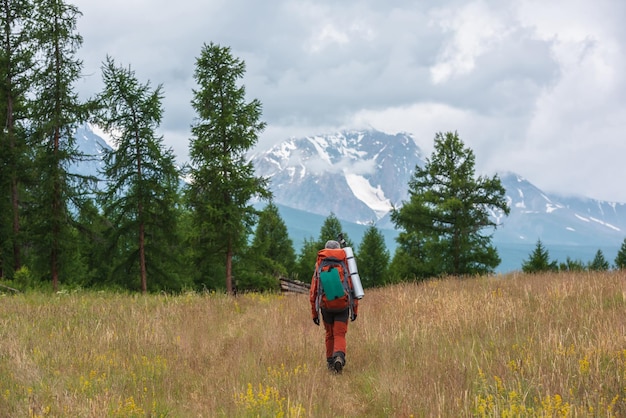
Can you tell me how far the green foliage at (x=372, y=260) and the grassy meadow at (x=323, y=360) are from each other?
42948mm

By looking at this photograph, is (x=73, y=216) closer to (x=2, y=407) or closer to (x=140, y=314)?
(x=140, y=314)

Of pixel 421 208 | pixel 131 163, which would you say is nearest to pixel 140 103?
pixel 131 163

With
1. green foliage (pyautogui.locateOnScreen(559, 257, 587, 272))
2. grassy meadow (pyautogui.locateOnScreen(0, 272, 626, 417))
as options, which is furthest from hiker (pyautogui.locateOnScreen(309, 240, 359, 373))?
green foliage (pyautogui.locateOnScreen(559, 257, 587, 272))

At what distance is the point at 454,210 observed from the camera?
29.1 metres

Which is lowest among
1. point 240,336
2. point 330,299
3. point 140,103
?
point 240,336

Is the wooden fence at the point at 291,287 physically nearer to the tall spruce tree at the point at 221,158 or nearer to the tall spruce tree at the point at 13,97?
Answer: the tall spruce tree at the point at 221,158

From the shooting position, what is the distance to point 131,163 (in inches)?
850

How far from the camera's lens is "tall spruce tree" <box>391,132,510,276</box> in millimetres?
28734

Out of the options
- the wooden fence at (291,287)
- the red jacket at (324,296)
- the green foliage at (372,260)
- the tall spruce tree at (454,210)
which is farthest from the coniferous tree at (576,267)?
the green foliage at (372,260)

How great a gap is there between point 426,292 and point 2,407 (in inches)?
360

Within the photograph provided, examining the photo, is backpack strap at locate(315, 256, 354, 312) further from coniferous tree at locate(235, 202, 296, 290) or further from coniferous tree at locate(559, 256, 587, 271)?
coniferous tree at locate(235, 202, 296, 290)

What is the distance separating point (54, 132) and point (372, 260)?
3982 centimetres

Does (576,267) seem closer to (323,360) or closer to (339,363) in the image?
(323,360)

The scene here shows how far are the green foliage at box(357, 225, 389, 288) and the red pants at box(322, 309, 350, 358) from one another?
152 ft
